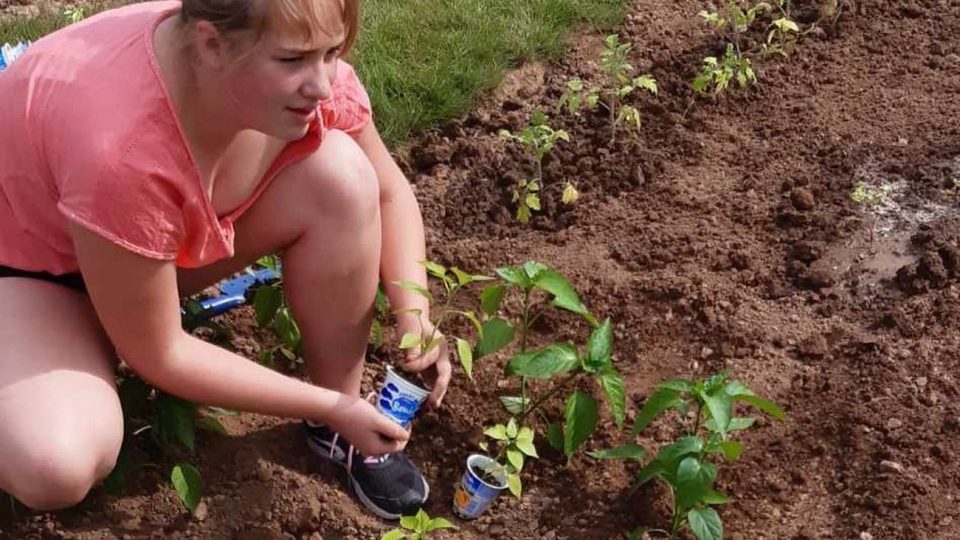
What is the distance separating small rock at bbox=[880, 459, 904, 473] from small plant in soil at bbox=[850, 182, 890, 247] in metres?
0.87

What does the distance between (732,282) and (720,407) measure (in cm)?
86

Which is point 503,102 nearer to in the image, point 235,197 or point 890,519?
point 235,197

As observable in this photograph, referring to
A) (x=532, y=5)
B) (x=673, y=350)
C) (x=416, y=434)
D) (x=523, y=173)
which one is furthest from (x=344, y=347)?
(x=532, y=5)

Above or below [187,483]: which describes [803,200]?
above

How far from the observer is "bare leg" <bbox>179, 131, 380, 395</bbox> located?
2.46 metres

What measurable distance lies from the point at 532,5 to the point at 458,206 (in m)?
1.04

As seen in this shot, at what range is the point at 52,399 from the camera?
229 centimetres

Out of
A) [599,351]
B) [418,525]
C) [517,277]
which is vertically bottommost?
[418,525]

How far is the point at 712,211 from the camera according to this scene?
11.2 feet

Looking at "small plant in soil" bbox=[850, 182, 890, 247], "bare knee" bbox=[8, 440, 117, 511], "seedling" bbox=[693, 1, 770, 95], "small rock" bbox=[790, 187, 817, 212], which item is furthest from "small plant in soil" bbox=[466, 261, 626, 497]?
"seedling" bbox=[693, 1, 770, 95]

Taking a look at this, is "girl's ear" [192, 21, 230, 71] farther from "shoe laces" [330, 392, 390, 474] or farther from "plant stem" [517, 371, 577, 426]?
"plant stem" [517, 371, 577, 426]

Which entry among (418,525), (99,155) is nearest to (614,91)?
(418,525)

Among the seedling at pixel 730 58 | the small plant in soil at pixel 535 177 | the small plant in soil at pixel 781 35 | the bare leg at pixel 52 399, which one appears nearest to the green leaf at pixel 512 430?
the bare leg at pixel 52 399

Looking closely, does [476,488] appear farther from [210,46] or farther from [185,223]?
[210,46]
